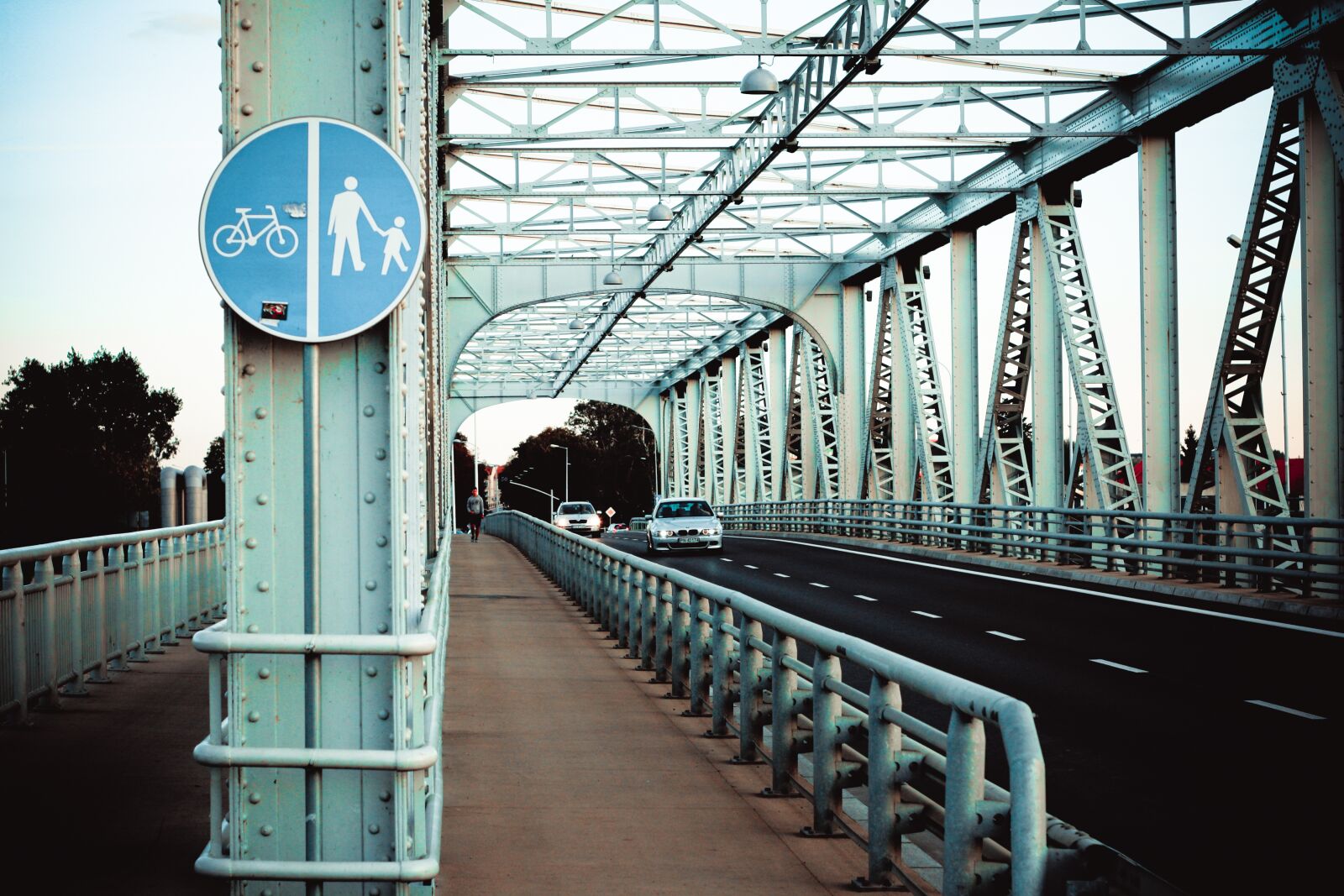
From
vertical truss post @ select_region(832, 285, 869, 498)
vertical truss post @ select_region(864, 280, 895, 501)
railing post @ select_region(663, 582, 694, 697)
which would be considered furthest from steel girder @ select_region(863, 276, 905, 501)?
railing post @ select_region(663, 582, 694, 697)

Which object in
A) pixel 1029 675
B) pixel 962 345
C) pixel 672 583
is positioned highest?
pixel 962 345

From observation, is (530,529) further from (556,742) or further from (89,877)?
(89,877)

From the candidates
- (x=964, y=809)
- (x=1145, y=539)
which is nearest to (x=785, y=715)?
(x=964, y=809)

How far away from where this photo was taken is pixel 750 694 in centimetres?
916

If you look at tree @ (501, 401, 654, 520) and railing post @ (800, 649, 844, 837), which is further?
tree @ (501, 401, 654, 520)

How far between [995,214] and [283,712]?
28.3 metres

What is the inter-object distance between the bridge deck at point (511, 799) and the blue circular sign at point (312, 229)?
2.41 meters

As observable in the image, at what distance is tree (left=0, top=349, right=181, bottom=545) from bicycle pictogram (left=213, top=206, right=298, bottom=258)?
254ft

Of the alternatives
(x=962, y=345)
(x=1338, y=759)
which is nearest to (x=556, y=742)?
(x=1338, y=759)

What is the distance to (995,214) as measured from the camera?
32062mm

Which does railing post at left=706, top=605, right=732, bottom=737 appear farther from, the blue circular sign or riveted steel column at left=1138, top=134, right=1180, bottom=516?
riveted steel column at left=1138, top=134, right=1180, bottom=516

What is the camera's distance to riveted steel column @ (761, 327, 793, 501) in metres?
51.1

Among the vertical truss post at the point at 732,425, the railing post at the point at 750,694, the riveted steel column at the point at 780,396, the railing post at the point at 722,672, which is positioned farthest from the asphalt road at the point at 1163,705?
the vertical truss post at the point at 732,425

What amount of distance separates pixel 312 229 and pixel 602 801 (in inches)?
153
